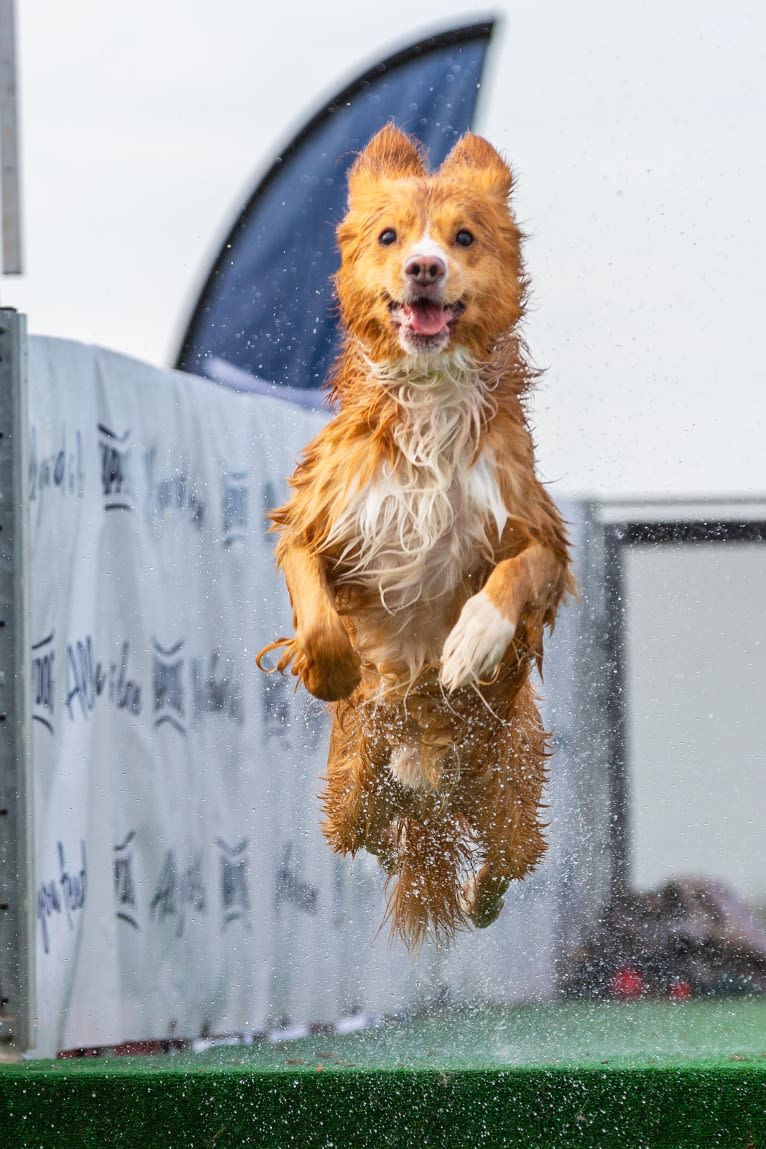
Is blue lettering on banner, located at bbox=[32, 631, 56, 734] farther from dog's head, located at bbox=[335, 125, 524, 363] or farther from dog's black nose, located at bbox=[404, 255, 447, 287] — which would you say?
dog's black nose, located at bbox=[404, 255, 447, 287]

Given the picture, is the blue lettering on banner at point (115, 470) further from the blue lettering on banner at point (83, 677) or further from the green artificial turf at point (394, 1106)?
the green artificial turf at point (394, 1106)

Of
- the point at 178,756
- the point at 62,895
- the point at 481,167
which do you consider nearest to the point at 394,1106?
the point at 62,895

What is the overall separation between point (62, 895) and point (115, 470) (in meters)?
1.64

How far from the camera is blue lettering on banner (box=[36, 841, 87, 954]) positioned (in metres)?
5.43

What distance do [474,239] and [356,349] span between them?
1.40ft

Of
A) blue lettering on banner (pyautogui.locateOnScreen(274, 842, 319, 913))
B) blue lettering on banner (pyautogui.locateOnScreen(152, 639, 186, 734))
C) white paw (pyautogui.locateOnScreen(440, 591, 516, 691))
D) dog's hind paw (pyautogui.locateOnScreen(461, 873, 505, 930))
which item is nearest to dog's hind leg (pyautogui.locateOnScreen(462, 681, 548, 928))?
dog's hind paw (pyautogui.locateOnScreen(461, 873, 505, 930))

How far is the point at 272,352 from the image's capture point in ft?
19.5

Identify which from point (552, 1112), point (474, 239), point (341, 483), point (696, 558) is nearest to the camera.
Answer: point (474, 239)

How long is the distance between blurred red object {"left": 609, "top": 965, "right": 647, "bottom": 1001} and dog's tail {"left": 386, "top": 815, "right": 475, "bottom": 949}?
2.49m

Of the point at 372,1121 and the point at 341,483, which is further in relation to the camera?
the point at 372,1121

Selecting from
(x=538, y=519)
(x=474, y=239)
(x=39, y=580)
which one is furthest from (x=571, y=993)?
(x=474, y=239)

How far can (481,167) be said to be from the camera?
3598mm

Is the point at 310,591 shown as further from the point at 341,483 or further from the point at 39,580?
the point at 39,580

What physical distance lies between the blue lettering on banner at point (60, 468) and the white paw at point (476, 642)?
247 centimetres
